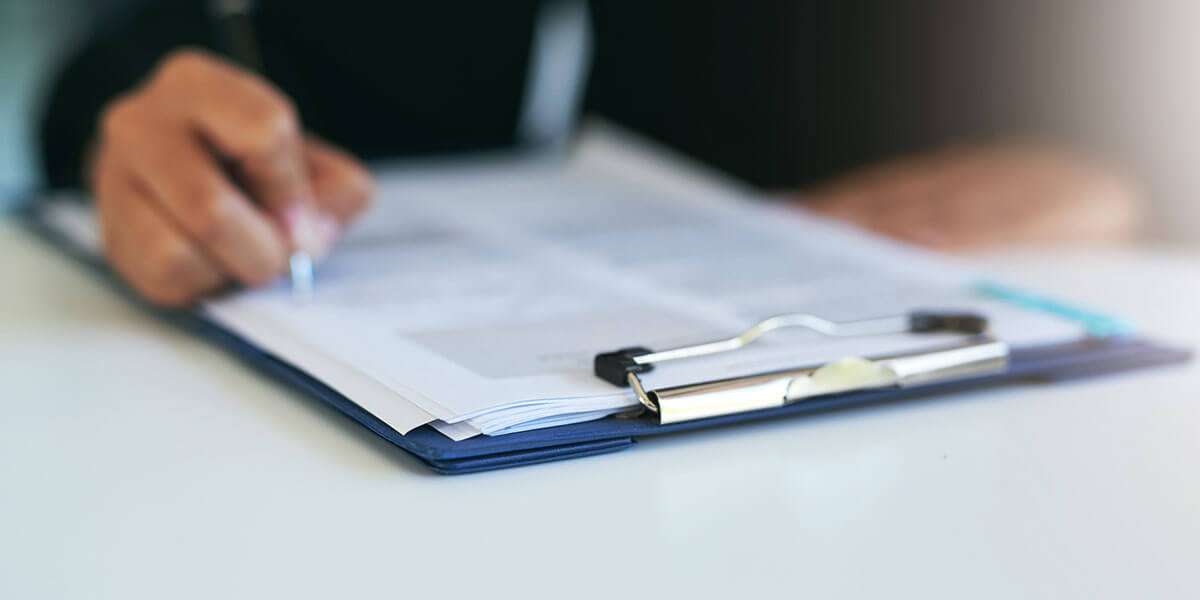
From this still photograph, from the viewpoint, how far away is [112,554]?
42 cm

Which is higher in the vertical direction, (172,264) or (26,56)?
(26,56)

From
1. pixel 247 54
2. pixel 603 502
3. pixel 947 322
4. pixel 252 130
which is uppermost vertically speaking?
pixel 247 54

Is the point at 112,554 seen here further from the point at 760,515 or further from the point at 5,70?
the point at 5,70

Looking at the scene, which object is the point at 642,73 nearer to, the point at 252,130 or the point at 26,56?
the point at 26,56

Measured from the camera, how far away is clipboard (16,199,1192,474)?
502 millimetres

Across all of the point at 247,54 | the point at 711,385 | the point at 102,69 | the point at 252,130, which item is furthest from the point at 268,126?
the point at 102,69

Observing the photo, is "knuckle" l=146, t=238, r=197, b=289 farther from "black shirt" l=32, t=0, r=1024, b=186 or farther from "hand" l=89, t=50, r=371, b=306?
"black shirt" l=32, t=0, r=1024, b=186

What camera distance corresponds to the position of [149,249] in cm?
71

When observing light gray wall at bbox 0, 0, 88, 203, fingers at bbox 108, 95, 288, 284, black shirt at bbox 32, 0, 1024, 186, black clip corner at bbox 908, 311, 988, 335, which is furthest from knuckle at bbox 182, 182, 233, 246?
light gray wall at bbox 0, 0, 88, 203

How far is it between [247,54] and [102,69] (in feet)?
1.53

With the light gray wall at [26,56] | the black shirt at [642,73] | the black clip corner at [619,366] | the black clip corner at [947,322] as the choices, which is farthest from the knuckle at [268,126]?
the light gray wall at [26,56]

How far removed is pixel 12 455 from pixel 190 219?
222 millimetres

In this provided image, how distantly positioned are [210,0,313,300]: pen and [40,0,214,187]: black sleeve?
6cm

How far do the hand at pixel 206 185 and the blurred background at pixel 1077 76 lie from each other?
0.52 m
